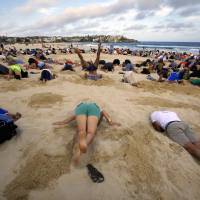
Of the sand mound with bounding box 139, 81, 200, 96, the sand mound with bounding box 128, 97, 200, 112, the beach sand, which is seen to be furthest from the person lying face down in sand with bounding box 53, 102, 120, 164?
the sand mound with bounding box 139, 81, 200, 96

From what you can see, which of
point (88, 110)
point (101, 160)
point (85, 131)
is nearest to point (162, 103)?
point (88, 110)

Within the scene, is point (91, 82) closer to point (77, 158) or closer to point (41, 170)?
point (77, 158)

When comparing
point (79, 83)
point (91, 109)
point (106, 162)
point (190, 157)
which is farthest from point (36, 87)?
point (190, 157)

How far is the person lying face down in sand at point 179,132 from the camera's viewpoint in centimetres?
406

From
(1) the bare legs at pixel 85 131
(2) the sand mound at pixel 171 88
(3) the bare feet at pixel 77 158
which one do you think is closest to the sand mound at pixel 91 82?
(2) the sand mound at pixel 171 88

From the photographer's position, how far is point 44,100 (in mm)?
6617

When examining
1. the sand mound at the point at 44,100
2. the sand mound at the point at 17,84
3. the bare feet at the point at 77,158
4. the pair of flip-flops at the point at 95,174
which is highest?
the bare feet at the point at 77,158

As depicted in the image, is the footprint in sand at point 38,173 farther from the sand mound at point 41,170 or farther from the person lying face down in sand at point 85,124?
the person lying face down in sand at point 85,124

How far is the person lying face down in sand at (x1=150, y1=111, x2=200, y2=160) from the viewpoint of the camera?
4.06 meters

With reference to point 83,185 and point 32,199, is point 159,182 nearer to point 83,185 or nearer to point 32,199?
point 83,185

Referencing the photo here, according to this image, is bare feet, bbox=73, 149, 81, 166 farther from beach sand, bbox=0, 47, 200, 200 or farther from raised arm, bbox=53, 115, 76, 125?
raised arm, bbox=53, 115, 76, 125

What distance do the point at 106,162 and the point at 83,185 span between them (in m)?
0.64

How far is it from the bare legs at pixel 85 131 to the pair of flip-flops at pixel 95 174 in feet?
0.95

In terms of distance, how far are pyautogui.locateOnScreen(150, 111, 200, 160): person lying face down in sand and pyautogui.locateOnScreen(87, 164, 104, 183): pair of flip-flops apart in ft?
6.12
